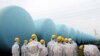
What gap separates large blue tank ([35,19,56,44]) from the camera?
9844 millimetres

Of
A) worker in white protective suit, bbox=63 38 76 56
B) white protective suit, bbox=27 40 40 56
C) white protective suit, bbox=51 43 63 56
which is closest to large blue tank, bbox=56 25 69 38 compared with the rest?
worker in white protective suit, bbox=63 38 76 56

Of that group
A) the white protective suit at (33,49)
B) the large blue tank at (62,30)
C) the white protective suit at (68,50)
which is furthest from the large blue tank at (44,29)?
the white protective suit at (33,49)

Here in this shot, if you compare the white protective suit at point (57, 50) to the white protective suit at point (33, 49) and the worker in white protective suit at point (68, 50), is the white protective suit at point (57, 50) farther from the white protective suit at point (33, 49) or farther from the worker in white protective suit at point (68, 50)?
the white protective suit at point (33, 49)

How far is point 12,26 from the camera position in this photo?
27.6 feet

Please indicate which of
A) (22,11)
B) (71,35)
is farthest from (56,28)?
(22,11)

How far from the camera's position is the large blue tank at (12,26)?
813cm

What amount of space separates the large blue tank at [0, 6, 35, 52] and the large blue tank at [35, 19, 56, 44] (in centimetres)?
73

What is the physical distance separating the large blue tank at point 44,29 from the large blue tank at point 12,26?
0.73 m

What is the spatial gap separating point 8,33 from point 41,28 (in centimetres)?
214

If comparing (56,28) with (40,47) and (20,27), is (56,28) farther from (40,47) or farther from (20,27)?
(40,47)

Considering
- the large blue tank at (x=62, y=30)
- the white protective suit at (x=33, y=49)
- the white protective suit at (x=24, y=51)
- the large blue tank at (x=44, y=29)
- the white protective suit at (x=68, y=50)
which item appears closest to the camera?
the white protective suit at (x=33, y=49)

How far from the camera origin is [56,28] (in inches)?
453

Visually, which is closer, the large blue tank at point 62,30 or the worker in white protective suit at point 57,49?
the worker in white protective suit at point 57,49

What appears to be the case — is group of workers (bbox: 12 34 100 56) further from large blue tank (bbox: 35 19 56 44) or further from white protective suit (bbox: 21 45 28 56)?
large blue tank (bbox: 35 19 56 44)
